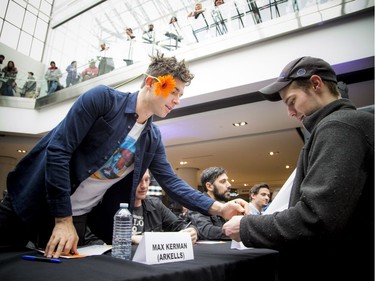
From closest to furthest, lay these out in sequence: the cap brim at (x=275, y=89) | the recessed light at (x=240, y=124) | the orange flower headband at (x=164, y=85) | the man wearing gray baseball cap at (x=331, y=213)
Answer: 1. the man wearing gray baseball cap at (x=331, y=213)
2. the cap brim at (x=275, y=89)
3. the orange flower headband at (x=164, y=85)
4. the recessed light at (x=240, y=124)

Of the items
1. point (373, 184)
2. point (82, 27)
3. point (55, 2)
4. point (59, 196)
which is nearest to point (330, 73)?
point (373, 184)

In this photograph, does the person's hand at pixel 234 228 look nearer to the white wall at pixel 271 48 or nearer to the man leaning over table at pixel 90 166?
the man leaning over table at pixel 90 166

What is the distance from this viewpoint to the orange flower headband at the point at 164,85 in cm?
140

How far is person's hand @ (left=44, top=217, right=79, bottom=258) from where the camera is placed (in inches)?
34.0

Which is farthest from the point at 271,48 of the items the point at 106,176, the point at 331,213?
the point at 331,213

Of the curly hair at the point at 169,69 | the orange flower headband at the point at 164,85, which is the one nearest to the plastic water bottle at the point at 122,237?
the orange flower headband at the point at 164,85

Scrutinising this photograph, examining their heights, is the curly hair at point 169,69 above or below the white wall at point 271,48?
below

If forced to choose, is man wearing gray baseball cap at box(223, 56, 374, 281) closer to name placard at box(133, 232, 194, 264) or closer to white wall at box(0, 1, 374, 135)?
name placard at box(133, 232, 194, 264)

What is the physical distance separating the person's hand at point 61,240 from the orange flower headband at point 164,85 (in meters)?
0.75

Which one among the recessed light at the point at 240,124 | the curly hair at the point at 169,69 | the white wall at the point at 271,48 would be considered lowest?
the curly hair at the point at 169,69

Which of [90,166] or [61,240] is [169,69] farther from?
[61,240]

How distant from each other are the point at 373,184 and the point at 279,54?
4416 mm

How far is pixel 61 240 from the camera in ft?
2.93

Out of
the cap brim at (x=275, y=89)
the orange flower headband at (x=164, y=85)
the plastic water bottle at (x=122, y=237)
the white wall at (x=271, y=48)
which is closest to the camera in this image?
the plastic water bottle at (x=122, y=237)
